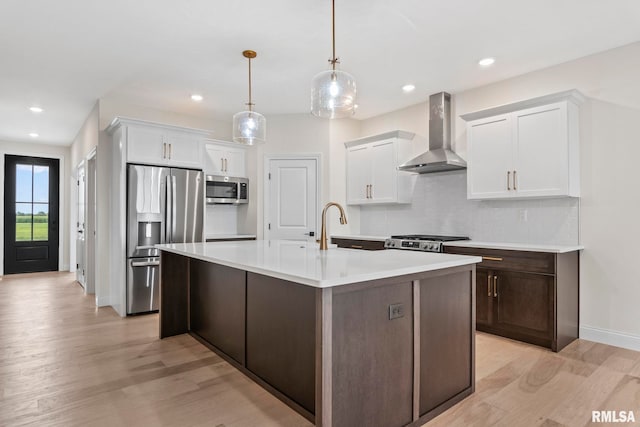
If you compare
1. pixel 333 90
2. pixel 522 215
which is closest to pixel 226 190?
pixel 333 90

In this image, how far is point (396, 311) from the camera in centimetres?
193

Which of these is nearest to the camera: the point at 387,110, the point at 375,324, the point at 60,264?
the point at 375,324

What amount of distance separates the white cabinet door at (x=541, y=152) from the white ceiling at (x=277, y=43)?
58 cm

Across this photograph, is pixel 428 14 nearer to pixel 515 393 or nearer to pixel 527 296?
pixel 527 296

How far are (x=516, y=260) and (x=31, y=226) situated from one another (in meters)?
8.73

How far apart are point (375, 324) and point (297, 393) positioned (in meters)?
0.71

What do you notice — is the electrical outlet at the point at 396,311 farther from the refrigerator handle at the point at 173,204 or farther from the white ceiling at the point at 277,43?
the refrigerator handle at the point at 173,204

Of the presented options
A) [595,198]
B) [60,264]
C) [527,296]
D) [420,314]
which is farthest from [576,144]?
[60,264]

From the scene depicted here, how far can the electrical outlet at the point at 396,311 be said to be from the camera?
190 cm

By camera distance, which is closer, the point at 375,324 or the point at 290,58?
the point at 375,324

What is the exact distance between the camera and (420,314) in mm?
2047

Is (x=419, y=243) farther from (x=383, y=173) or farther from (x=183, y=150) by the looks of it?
(x=183, y=150)

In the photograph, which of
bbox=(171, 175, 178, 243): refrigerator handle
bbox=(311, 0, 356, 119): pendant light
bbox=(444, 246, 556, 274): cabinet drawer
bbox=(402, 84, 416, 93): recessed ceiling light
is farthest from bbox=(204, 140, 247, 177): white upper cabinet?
bbox=(444, 246, 556, 274): cabinet drawer

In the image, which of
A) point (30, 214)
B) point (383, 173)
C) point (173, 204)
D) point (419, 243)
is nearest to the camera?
point (419, 243)
